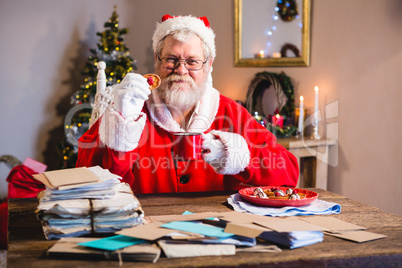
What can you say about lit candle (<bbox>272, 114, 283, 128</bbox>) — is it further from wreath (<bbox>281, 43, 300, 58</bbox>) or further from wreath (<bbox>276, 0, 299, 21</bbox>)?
wreath (<bbox>276, 0, 299, 21</bbox>)

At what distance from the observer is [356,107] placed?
3.12 metres

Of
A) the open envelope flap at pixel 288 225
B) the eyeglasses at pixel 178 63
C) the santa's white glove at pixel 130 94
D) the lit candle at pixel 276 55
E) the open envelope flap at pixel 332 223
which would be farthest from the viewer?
the lit candle at pixel 276 55

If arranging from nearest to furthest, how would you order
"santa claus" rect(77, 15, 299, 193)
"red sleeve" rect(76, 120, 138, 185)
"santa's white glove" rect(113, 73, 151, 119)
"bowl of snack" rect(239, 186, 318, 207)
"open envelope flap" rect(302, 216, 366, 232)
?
"open envelope flap" rect(302, 216, 366, 232)
"bowl of snack" rect(239, 186, 318, 207)
"santa's white glove" rect(113, 73, 151, 119)
"red sleeve" rect(76, 120, 138, 185)
"santa claus" rect(77, 15, 299, 193)

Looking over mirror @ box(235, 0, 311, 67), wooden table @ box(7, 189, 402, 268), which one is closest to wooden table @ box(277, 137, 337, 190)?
mirror @ box(235, 0, 311, 67)

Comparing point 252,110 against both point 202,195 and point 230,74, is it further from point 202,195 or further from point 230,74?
point 202,195

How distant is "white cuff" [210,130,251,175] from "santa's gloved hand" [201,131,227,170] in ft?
0.04

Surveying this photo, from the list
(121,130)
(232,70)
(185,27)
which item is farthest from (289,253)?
(232,70)

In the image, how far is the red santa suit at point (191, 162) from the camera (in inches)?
75.2

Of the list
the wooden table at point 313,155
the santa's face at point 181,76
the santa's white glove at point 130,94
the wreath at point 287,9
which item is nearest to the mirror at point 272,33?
the wreath at point 287,9

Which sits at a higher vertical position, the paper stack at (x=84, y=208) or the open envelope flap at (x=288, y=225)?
the paper stack at (x=84, y=208)

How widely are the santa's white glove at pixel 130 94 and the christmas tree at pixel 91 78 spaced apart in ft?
6.77

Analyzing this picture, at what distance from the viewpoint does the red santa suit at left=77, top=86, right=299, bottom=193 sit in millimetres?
1909

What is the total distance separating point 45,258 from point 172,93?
1193 mm

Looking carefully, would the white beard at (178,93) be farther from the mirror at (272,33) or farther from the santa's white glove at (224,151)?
the mirror at (272,33)
